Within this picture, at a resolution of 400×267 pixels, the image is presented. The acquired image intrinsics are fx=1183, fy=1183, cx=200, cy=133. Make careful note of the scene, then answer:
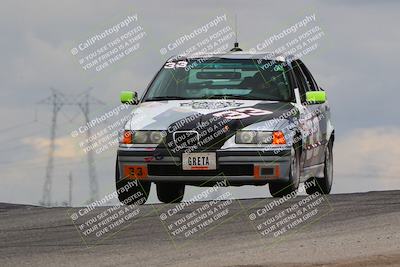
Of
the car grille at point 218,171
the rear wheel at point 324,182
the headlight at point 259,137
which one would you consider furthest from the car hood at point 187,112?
the rear wheel at point 324,182

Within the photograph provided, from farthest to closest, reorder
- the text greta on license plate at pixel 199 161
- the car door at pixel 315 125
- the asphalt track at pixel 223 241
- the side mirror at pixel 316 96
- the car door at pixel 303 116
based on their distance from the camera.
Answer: the car door at pixel 315 125, the side mirror at pixel 316 96, the car door at pixel 303 116, the text greta on license plate at pixel 199 161, the asphalt track at pixel 223 241

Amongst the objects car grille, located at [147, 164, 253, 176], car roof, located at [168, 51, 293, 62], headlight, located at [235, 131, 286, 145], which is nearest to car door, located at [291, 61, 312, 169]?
car roof, located at [168, 51, 293, 62]

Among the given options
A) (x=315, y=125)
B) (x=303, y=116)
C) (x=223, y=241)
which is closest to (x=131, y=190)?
(x=303, y=116)

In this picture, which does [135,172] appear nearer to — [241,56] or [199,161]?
[199,161]

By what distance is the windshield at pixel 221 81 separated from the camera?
15602 mm

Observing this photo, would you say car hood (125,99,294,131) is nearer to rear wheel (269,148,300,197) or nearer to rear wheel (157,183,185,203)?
rear wheel (269,148,300,197)

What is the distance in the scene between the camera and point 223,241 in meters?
11.8

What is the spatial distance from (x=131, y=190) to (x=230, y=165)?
1368 mm

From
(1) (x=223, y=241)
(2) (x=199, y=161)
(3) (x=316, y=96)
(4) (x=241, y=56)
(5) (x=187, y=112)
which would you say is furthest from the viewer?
(4) (x=241, y=56)

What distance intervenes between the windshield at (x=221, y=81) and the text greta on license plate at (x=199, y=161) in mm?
1154

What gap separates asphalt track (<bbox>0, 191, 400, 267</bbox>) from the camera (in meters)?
10.5

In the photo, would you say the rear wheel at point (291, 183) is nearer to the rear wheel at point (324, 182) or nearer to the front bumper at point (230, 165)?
the front bumper at point (230, 165)

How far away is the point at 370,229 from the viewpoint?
12.4m

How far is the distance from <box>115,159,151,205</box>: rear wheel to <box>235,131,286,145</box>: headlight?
137 cm
